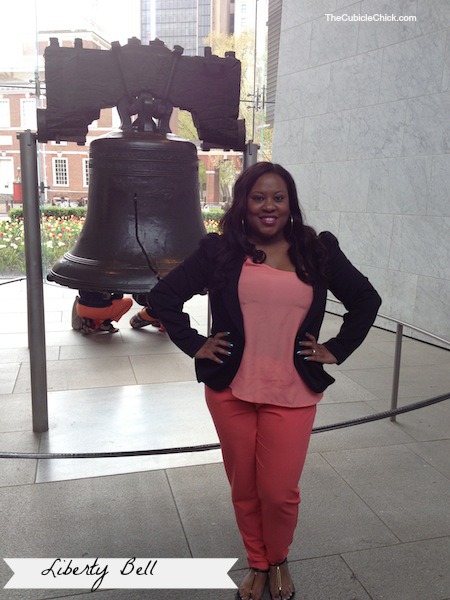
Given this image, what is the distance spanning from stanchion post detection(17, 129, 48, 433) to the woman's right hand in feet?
6.48

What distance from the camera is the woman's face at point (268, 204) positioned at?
Result: 226 centimetres

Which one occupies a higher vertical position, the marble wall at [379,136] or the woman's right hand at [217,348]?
the marble wall at [379,136]

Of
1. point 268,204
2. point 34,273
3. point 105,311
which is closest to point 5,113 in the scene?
point 105,311

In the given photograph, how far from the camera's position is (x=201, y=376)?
2.35 m

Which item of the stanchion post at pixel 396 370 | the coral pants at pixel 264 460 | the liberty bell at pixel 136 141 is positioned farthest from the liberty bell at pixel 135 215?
the stanchion post at pixel 396 370

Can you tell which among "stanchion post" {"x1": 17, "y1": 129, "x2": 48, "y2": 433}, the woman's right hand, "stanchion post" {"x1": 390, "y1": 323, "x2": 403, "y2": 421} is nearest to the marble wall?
"stanchion post" {"x1": 390, "y1": 323, "x2": 403, "y2": 421}

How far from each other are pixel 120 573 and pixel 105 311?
4.19 m

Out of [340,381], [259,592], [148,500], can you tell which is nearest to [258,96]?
[340,381]

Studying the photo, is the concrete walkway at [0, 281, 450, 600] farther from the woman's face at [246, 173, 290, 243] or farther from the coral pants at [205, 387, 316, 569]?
the woman's face at [246, 173, 290, 243]

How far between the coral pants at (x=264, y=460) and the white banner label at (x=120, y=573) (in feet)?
1.11

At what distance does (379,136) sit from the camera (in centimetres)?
710

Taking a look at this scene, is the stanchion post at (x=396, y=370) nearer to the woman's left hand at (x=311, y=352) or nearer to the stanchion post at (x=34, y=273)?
the woman's left hand at (x=311, y=352)

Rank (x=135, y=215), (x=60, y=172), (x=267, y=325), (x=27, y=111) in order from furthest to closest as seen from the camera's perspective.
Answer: (x=60, y=172) → (x=27, y=111) → (x=135, y=215) → (x=267, y=325)

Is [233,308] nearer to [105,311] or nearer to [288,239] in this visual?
[288,239]
